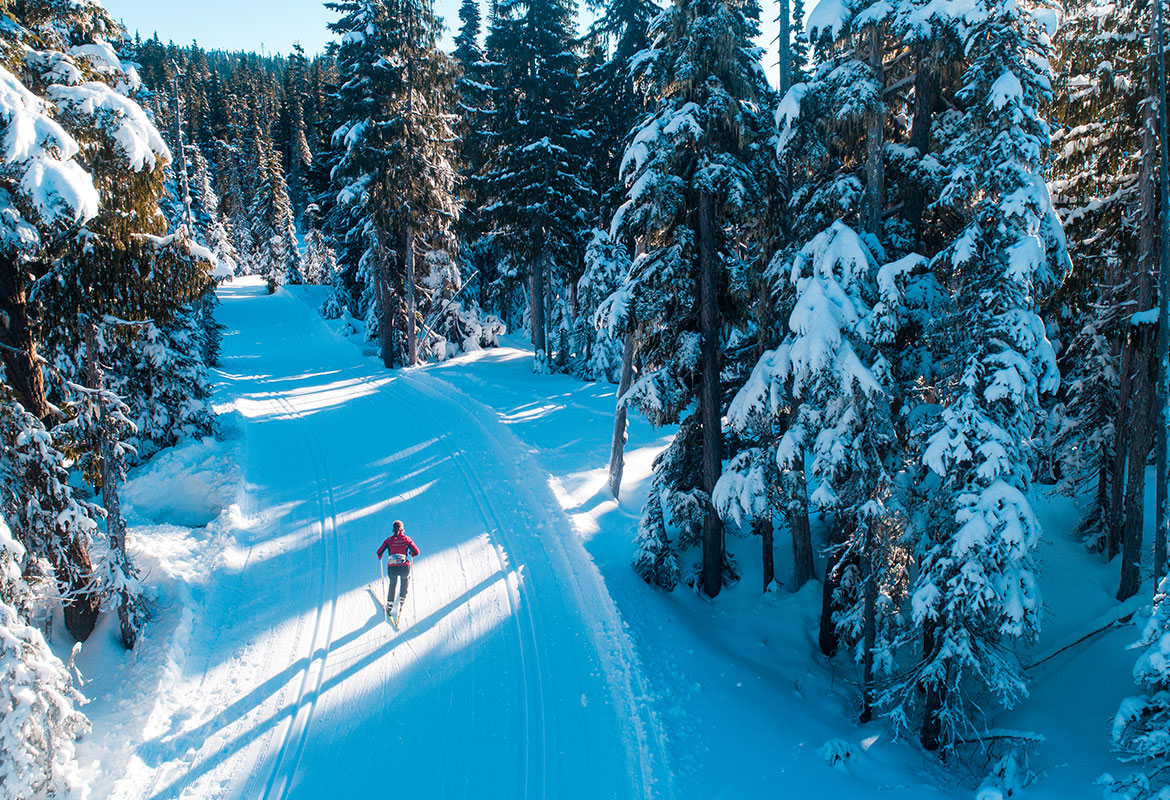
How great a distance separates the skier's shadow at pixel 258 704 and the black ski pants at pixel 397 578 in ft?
0.93

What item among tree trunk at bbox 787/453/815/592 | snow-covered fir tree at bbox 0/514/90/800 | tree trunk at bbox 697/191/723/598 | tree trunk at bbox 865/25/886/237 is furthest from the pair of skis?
tree trunk at bbox 865/25/886/237

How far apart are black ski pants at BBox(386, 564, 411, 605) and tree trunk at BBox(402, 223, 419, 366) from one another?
18686 millimetres

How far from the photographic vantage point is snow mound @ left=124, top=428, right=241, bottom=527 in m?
15.0

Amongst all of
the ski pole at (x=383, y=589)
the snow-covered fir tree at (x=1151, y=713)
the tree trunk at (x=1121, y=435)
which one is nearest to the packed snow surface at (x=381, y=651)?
the ski pole at (x=383, y=589)

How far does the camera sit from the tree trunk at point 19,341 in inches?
346

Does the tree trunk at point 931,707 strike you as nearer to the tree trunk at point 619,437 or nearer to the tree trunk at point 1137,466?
the tree trunk at point 1137,466

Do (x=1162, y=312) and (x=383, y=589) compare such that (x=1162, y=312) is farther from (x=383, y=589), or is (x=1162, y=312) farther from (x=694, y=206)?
(x=383, y=589)

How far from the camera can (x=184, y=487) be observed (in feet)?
51.7

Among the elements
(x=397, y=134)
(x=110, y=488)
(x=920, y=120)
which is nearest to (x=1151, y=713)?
(x=920, y=120)

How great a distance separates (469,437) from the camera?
1966cm

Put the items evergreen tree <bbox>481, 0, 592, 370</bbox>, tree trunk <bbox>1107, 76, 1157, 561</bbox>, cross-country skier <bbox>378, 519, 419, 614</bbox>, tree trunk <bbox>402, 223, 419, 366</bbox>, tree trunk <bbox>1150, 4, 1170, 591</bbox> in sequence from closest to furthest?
1. tree trunk <bbox>1150, 4, 1170, 591</bbox>
2. cross-country skier <bbox>378, 519, 419, 614</bbox>
3. tree trunk <bbox>1107, 76, 1157, 561</bbox>
4. evergreen tree <bbox>481, 0, 592, 370</bbox>
5. tree trunk <bbox>402, 223, 419, 366</bbox>

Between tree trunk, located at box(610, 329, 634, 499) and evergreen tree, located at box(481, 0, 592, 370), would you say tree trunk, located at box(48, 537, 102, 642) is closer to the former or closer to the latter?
tree trunk, located at box(610, 329, 634, 499)

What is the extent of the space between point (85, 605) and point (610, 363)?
2123cm

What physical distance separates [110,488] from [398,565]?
4.71 metres
